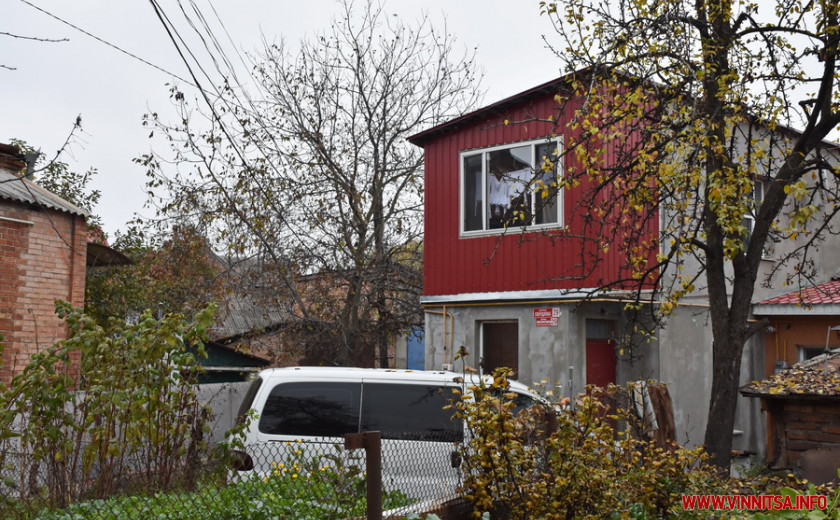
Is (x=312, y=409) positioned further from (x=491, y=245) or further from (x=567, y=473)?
(x=491, y=245)

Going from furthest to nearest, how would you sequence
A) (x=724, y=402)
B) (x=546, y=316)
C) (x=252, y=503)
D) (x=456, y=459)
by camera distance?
(x=546, y=316) → (x=724, y=402) → (x=456, y=459) → (x=252, y=503)

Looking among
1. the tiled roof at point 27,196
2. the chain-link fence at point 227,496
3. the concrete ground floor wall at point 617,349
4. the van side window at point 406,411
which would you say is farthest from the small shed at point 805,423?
the tiled roof at point 27,196

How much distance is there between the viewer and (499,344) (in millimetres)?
13875

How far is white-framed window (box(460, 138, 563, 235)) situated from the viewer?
42.9ft

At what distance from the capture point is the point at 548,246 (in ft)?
42.7

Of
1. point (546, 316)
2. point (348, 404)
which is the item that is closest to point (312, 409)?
point (348, 404)

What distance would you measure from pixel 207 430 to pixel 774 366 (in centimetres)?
1174

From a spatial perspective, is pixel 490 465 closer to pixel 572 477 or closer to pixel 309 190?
pixel 572 477

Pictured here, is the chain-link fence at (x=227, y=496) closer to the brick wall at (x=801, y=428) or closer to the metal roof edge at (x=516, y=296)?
the brick wall at (x=801, y=428)

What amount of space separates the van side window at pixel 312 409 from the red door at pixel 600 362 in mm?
5601

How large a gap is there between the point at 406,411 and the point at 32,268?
715 cm

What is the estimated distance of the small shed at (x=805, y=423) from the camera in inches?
282

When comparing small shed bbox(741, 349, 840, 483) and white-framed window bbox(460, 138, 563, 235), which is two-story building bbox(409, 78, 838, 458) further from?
small shed bbox(741, 349, 840, 483)

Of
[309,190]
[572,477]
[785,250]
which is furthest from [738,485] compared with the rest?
[309,190]
